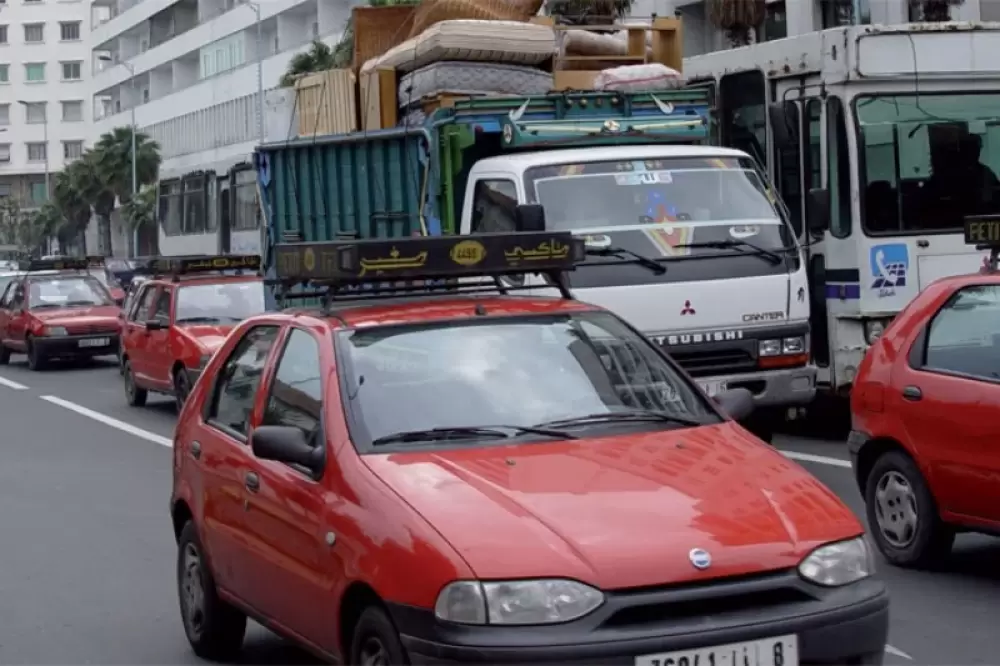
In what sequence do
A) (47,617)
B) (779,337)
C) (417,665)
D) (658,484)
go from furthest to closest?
(779,337) < (47,617) < (658,484) < (417,665)

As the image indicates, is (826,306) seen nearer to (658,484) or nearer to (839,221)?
(839,221)

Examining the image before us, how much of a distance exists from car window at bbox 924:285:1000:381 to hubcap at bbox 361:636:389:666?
408cm

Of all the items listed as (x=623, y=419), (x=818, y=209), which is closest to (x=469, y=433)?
(x=623, y=419)

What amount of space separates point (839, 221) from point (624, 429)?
330 inches

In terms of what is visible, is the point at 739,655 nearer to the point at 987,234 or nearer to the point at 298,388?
the point at 298,388

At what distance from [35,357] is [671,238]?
58.7ft

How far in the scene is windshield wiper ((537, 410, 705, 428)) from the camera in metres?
6.31

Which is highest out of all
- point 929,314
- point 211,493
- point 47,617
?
point 929,314

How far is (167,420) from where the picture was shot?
63.3ft

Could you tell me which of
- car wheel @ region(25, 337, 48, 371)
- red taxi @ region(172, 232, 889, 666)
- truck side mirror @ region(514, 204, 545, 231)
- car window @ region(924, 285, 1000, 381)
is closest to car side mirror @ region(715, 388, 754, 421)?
red taxi @ region(172, 232, 889, 666)

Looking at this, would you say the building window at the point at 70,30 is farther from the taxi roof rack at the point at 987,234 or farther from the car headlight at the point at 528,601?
the car headlight at the point at 528,601

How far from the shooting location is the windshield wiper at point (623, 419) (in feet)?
20.7

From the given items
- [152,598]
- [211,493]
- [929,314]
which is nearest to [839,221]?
[929,314]

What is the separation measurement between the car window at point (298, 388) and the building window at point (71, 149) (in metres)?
122
